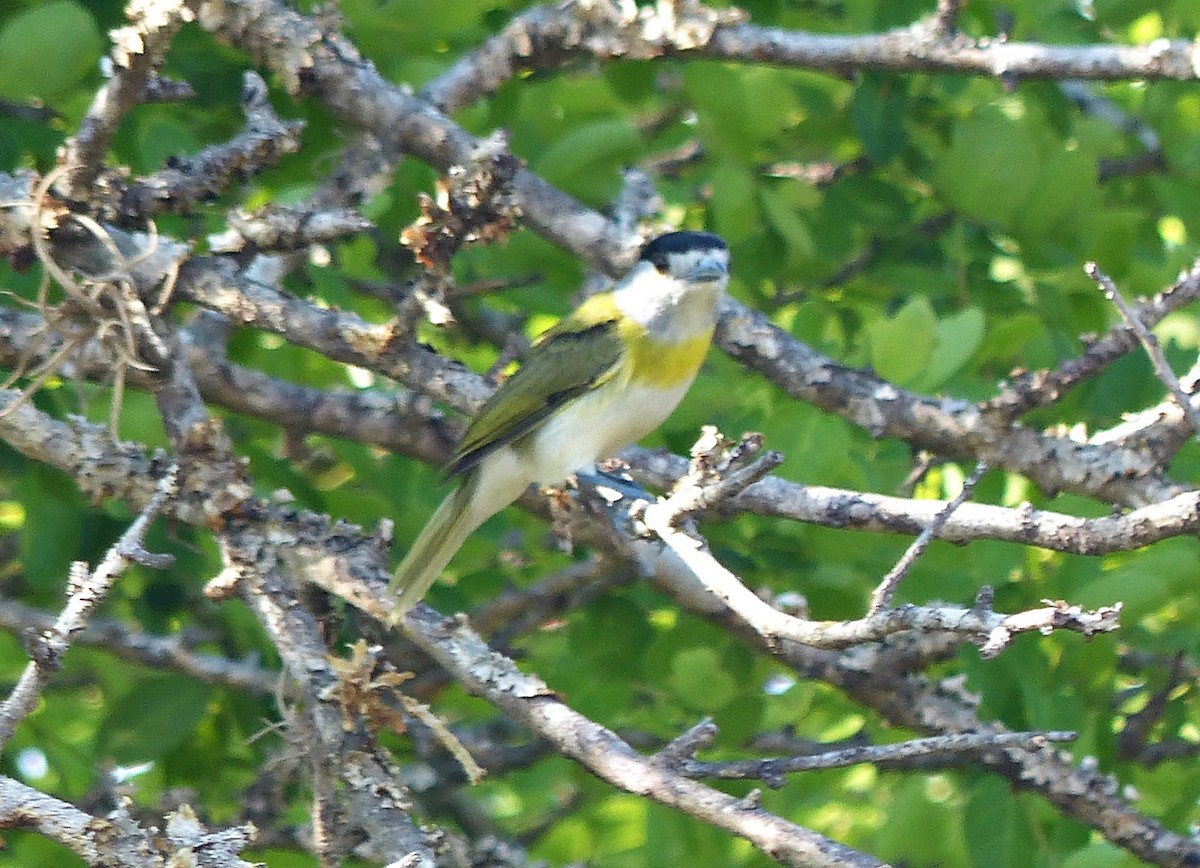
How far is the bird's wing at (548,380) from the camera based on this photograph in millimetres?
3500

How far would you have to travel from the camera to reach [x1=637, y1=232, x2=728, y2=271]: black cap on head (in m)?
3.73

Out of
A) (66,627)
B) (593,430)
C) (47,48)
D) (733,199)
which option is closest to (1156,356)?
(66,627)

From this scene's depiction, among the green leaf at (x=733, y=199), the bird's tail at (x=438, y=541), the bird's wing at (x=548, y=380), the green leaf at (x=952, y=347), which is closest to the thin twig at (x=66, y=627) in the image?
the bird's tail at (x=438, y=541)

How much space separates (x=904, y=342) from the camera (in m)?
3.59

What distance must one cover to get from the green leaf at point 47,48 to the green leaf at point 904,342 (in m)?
1.88

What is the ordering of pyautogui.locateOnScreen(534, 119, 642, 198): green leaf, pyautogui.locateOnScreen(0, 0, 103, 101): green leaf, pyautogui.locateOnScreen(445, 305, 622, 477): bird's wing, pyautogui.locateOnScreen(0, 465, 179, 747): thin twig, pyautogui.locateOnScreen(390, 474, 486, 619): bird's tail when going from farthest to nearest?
pyautogui.locateOnScreen(534, 119, 642, 198): green leaf → pyautogui.locateOnScreen(445, 305, 622, 477): bird's wing → pyautogui.locateOnScreen(0, 0, 103, 101): green leaf → pyautogui.locateOnScreen(390, 474, 486, 619): bird's tail → pyautogui.locateOnScreen(0, 465, 179, 747): thin twig

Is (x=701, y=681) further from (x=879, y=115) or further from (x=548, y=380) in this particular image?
(x=879, y=115)

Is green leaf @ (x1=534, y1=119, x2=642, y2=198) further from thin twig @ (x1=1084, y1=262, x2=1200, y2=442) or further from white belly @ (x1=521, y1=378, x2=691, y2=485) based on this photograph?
thin twig @ (x1=1084, y1=262, x2=1200, y2=442)

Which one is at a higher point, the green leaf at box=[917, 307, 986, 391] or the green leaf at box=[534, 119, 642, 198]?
the green leaf at box=[534, 119, 642, 198]

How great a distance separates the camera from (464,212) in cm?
293

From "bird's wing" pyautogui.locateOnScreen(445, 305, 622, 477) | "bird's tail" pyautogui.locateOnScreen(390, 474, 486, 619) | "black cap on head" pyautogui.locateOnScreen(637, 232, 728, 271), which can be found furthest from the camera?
"black cap on head" pyautogui.locateOnScreen(637, 232, 728, 271)

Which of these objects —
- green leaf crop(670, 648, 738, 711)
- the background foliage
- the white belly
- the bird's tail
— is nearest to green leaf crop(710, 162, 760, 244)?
the background foliage

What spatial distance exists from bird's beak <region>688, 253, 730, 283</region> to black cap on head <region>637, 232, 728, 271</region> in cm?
4

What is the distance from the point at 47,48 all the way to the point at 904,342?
201cm
